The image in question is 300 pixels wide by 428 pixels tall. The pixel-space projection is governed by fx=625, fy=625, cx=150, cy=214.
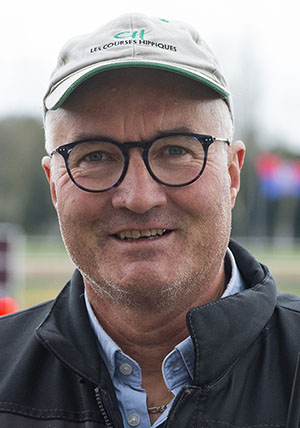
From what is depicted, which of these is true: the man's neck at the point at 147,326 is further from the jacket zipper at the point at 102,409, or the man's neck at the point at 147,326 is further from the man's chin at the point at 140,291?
the jacket zipper at the point at 102,409

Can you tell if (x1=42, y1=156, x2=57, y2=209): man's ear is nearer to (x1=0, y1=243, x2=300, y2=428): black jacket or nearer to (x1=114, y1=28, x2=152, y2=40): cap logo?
(x1=0, y1=243, x2=300, y2=428): black jacket

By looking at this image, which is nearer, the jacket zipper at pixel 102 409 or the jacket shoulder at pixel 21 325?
the jacket zipper at pixel 102 409

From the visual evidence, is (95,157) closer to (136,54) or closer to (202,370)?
(136,54)

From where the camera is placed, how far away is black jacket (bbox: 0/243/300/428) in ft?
5.91

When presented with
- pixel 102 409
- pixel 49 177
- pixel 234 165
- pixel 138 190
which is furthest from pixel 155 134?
pixel 102 409

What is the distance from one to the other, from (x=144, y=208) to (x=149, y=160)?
0.15 m

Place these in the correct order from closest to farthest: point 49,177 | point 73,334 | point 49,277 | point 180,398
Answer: point 180,398, point 73,334, point 49,177, point 49,277

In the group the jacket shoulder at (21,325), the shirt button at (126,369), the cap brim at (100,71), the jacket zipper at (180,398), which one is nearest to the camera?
the jacket zipper at (180,398)

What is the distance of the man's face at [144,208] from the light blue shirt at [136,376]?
180 millimetres

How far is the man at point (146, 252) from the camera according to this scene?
1.88 m

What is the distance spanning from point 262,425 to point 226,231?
2.03ft

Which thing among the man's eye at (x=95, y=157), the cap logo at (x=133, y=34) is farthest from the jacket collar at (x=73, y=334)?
the cap logo at (x=133, y=34)

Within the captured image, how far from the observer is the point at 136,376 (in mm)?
2039

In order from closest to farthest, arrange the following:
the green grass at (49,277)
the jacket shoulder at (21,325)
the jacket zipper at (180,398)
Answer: the jacket zipper at (180,398) < the jacket shoulder at (21,325) < the green grass at (49,277)
